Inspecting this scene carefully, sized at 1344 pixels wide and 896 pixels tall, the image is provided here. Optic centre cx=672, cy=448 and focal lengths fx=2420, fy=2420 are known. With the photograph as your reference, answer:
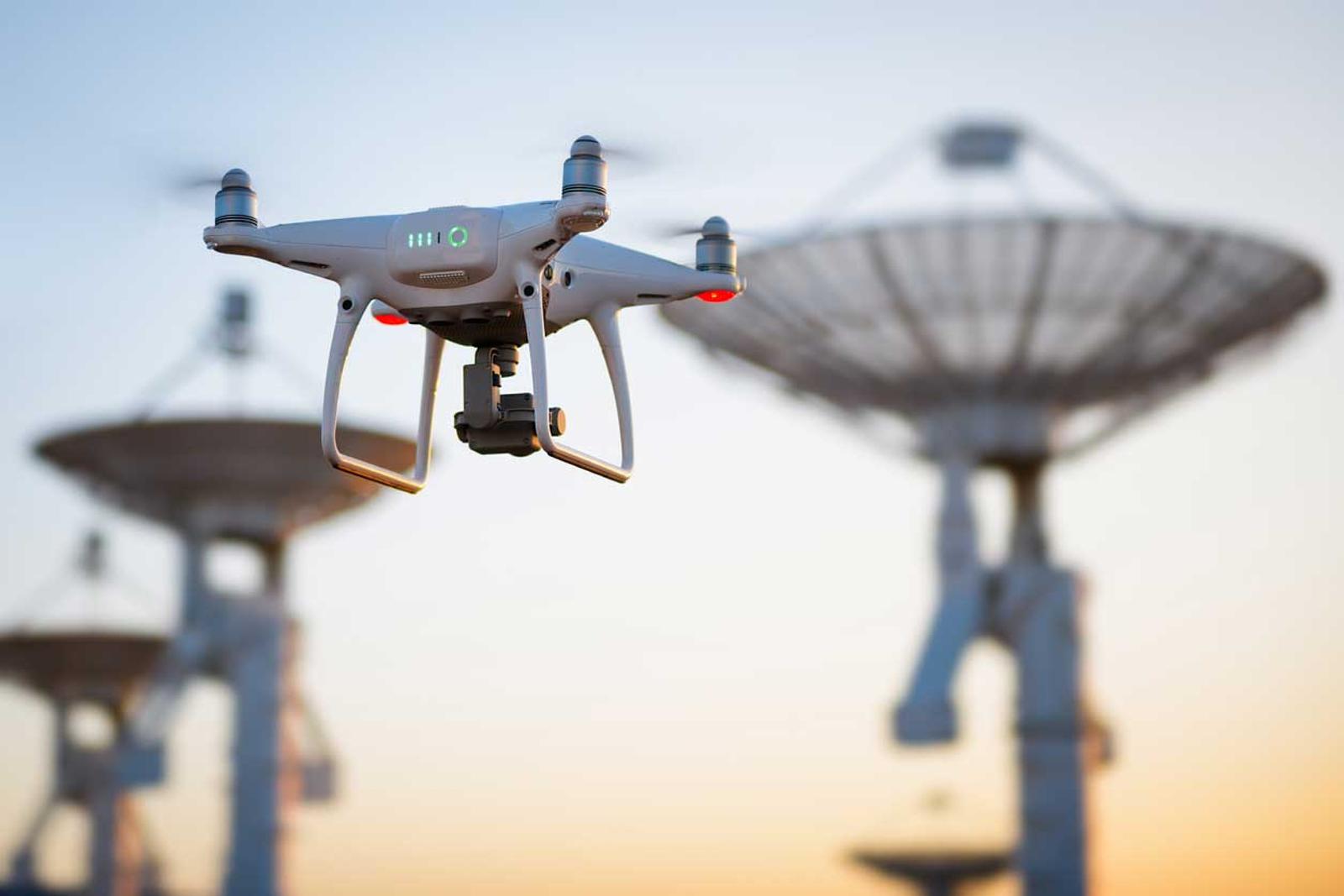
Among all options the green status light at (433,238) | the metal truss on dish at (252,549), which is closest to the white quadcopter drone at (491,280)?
the green status light at (433,238)

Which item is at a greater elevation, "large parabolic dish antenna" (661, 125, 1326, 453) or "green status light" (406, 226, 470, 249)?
"large parabolic dish antenna" (661, 125, 1326, 453)

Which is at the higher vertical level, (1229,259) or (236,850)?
(1229,259)

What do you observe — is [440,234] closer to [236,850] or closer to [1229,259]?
[1229,259]

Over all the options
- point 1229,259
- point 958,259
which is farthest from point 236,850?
point 1229,259

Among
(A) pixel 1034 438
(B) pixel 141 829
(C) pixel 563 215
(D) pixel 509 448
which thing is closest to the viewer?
(C) pixel 563 215

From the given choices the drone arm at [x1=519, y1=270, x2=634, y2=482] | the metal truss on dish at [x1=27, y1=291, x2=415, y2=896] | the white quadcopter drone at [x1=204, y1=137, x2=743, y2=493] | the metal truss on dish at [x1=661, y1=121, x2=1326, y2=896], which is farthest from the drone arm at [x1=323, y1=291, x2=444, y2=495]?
the metal truss on dish at [x1=27, y1=291, x2=415, y2=896]

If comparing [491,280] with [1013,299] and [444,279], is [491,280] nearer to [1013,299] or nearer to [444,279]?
[444,279]

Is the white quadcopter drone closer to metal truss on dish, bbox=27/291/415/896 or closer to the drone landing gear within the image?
the drone landing gear
